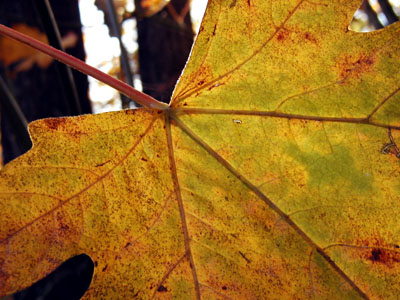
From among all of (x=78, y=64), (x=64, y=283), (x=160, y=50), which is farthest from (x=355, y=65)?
(x=160, y=50)

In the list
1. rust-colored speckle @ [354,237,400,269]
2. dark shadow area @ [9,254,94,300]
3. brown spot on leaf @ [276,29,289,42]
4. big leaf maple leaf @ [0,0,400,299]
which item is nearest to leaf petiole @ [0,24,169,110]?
big leaf maple leaf @ [0,0,400,299]

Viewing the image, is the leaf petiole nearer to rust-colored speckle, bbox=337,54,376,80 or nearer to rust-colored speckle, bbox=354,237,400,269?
rust-colored speckle, bbox=337,54,376,80

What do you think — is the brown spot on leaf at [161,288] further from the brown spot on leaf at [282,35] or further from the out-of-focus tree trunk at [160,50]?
the out-of-focus tree trunk at [160,50]

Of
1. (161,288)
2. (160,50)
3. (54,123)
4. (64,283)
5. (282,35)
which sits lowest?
(64,283)

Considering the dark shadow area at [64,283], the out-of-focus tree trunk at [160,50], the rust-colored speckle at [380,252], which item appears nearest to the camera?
the rust-colored speckle at [380,252]

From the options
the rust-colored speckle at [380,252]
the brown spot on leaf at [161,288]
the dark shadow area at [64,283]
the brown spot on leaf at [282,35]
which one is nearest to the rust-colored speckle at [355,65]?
the brown spot on leaf at [282,35]

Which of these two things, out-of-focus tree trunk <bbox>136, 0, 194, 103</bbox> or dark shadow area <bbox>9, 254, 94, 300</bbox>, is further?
out-of-focus tree trunk <bbox>136, 0, 194, 103</bbox>

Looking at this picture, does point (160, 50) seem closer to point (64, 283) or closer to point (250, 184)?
point (64, 283)
